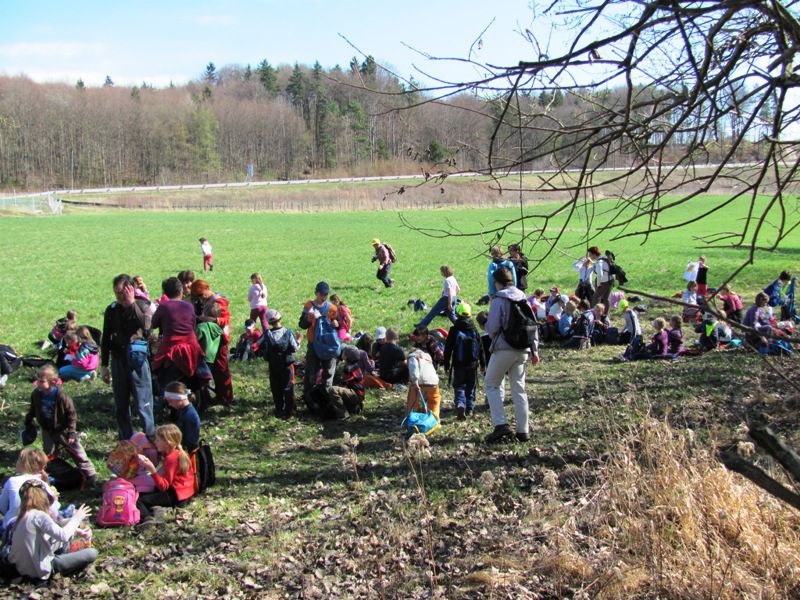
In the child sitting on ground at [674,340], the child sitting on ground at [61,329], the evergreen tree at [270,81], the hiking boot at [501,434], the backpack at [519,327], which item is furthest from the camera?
the evergreen tree at [270,81]

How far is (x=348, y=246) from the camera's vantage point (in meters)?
30.2

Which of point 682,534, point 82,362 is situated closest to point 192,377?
point 82,362

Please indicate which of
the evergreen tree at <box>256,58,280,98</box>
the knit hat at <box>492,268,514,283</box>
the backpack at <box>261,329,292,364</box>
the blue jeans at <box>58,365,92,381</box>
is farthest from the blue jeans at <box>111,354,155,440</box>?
the evergreen tree at <box>256,58,280,98</box>

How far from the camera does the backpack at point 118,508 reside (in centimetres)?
589

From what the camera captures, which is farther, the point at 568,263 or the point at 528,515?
the point at 568,263

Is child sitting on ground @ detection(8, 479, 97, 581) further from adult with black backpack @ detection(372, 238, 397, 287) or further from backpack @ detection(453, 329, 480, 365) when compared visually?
adult with black backpack @ detection(372, 238, 397, 287)

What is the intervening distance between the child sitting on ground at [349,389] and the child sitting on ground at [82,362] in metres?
3.64

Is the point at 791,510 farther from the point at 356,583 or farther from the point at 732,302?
the point at 732,302

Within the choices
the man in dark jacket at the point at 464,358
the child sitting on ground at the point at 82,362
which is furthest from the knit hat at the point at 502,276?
the child sitting on ground at the point at 82,362

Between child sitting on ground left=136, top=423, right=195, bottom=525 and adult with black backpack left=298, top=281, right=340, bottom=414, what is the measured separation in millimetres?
2631

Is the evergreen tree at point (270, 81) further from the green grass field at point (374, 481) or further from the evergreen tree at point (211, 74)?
the green grass field at point (374, 481)

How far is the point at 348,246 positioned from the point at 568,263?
33.1 ft

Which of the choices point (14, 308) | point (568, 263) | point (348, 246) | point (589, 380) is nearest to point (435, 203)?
point (348, 246)

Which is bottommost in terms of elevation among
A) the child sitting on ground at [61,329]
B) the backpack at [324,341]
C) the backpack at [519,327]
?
the child sitting on ground at [61,329]
